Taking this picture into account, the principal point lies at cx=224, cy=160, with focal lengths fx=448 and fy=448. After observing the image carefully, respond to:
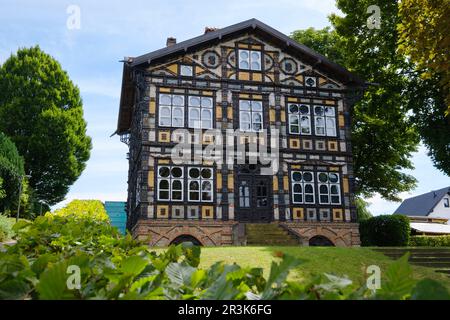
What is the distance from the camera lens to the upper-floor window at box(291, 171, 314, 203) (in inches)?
920

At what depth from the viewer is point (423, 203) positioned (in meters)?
59.6

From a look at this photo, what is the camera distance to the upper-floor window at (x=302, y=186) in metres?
23.4

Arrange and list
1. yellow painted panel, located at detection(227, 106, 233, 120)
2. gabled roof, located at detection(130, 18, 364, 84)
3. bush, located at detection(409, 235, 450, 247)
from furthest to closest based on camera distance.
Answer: bush, located at detection(409, 235, 450, 247) → yellow painted panel, located at detection(227, 106, 233, 120) → gabled roof, located at detection(130, 18, 364, 84)

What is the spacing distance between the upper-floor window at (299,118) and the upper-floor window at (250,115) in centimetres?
171

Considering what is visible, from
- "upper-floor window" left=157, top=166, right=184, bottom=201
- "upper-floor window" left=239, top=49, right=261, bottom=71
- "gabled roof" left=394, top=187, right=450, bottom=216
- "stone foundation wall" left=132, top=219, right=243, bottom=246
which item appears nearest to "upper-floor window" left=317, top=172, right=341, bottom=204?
"stone foundation wall" left=132, top=219, right=243, bottom=246

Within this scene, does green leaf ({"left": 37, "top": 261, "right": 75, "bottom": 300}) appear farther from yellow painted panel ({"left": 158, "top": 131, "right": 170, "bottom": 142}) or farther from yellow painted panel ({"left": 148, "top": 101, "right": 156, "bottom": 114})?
yellow painted panel ({"left": 148, "top": 101, "right": 156, "bottom": 114})

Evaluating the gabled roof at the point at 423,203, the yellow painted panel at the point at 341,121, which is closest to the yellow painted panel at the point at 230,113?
the yellow painted panel at the point at 341,121

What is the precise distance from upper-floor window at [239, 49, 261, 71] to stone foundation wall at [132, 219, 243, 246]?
8481 millimetres

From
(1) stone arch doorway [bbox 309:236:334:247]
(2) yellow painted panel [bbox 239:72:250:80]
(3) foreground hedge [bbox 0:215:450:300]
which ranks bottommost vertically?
(1) stone arch doorway [bbox 309:236:334:247]

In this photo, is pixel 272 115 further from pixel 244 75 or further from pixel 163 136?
pixel 163 136
